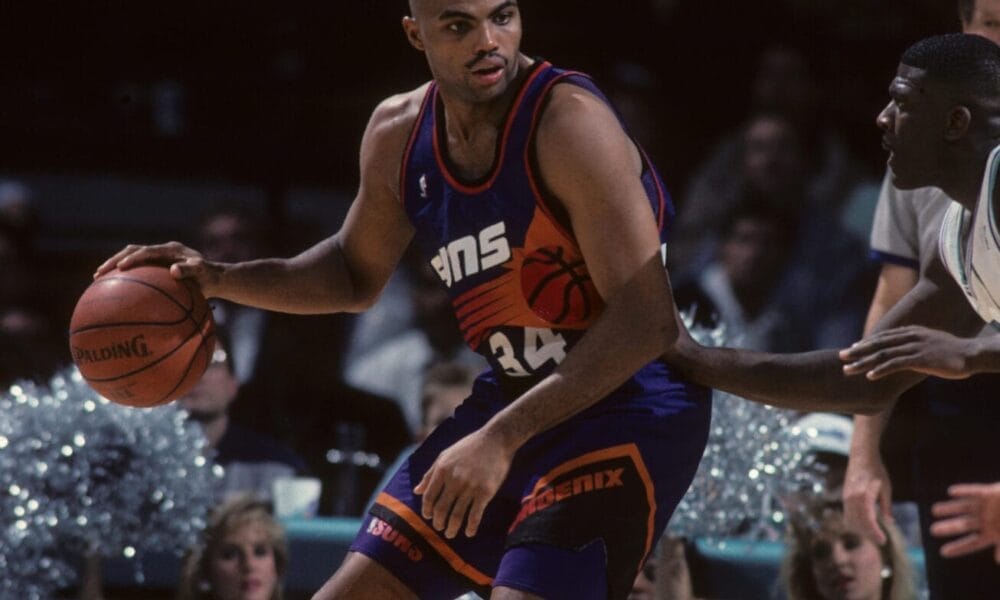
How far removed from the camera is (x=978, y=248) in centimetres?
333

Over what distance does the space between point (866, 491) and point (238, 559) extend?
1.81m

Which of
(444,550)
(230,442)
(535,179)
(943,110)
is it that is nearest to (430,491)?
(444,550)

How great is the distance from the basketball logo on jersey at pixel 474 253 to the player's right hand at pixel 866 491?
1.20 metres

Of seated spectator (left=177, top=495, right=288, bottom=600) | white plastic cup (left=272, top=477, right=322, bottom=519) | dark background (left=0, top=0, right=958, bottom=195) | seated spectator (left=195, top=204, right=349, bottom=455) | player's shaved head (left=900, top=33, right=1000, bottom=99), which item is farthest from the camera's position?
dark background (left=0, top=0, right=958, bottom=195)

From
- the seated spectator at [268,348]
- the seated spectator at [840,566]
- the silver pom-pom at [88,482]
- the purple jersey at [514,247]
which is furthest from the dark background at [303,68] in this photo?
the purple jersey at [514,247]

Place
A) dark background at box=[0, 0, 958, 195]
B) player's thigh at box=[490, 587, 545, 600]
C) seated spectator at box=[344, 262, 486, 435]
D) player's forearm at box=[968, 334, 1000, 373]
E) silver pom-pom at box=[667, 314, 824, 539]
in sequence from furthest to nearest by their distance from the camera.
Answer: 1. dark background at box=[0, 0, 958, 195]
2. seated spectator at box=[344, 262, 486, 435]
3. silver pom-pom at box=[667, 314, 824, 539]
4. player's forearm at box=[968, 334, 1000, 373]
5. player's thigh at box=[490, 587, 545, 600]

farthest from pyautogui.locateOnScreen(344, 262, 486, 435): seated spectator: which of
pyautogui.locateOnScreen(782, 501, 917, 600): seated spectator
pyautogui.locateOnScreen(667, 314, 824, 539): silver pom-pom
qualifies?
pyautogui.locateOnScreen(782, 501, 917, 600): seated spectator

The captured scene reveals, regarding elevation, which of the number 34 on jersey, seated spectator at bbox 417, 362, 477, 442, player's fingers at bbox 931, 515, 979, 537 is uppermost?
the number 34 on jersey

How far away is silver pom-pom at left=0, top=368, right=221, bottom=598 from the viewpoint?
490 centimetres

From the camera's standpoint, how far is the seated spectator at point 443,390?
17.9 feet

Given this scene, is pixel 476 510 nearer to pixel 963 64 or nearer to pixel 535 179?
pixel 535 179

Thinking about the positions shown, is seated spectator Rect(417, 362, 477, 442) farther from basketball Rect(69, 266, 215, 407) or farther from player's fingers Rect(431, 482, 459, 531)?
player's fingers Rect(431, 482, 459, 531)

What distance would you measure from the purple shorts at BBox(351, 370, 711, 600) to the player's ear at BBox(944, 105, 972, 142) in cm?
67

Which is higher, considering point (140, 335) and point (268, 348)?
point (140, 335)
